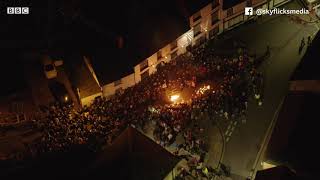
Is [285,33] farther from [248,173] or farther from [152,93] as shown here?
[248,173]

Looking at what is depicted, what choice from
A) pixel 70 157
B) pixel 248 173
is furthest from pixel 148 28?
pixel 248 173

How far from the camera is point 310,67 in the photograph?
23.2 m

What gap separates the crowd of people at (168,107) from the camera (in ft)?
80.5

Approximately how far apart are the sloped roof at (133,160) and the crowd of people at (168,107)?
15.1 feet

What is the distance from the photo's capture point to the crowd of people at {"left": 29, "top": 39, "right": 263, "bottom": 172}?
2453cm

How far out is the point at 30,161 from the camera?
23578mm

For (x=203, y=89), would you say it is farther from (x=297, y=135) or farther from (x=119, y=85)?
(x=297, y=135)

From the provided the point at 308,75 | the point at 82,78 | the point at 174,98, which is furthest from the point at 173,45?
the point at 308,75

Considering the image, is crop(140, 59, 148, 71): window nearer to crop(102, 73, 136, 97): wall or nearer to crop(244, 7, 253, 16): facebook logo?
crop(102, 73, 136, 97): wall

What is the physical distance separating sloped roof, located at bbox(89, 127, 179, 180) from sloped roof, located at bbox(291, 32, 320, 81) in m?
9.26

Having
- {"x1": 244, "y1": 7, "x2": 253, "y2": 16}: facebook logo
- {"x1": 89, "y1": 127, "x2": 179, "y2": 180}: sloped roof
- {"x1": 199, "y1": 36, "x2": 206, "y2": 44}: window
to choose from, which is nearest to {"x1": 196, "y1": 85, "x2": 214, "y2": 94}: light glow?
{"x1": 199, "y1": 36, "x2": 206, "y2": 44}: window

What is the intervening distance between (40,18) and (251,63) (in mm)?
17488

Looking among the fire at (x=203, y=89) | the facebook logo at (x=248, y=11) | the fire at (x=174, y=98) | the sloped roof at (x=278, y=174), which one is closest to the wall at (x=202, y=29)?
the facebook logo at (x=248, y=11)

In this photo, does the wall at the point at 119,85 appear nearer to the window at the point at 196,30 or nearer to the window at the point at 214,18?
the window at the point at 196,30
